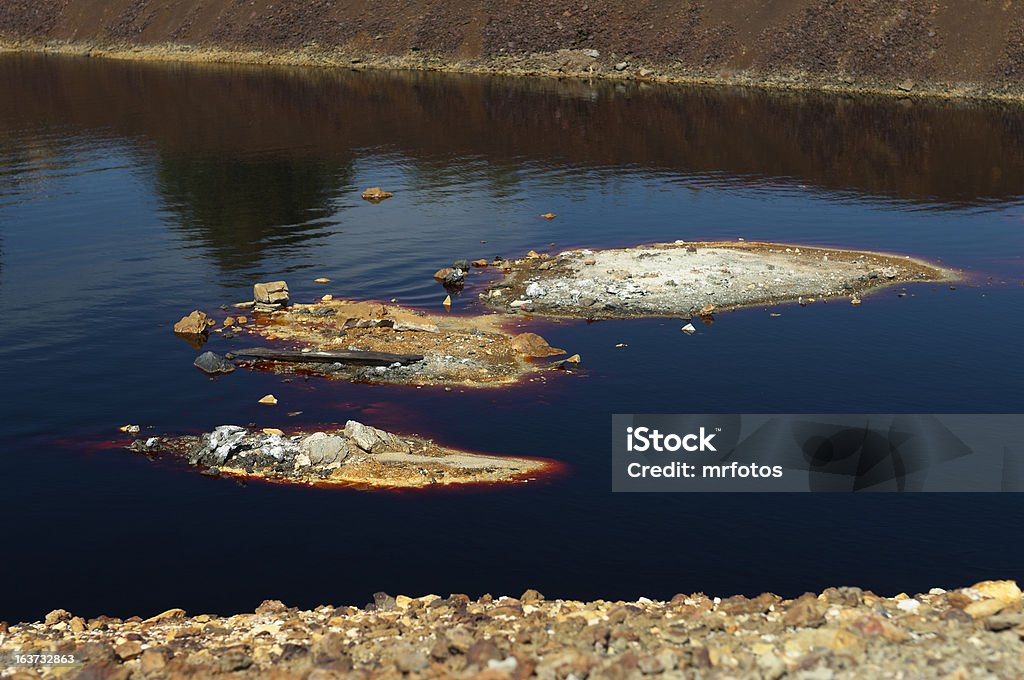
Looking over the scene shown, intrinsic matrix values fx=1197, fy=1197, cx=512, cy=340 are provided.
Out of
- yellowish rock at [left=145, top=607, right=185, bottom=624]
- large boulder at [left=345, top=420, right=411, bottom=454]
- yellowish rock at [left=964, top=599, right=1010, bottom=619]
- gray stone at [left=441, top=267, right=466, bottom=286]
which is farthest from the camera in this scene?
gray stone at [left=441, top=267, right=466, bottom=286]

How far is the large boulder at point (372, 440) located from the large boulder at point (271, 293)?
15489mm

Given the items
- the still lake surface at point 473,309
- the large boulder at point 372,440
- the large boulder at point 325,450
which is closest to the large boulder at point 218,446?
the still lake surface at point 473,309

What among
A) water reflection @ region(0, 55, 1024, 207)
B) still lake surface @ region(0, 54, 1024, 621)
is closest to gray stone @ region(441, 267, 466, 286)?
still lake surface @ region(0, 54, 1024, 621)

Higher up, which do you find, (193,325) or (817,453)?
(193,325)

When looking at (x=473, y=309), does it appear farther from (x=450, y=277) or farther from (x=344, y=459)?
(x=344, y=459)

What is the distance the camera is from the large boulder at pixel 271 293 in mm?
52438

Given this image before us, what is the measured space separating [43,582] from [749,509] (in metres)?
19.4

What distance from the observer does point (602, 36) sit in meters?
133

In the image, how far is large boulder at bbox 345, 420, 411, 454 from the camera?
37656mm

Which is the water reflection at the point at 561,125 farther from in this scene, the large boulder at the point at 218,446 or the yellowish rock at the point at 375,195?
the large boulder at the point at 218,446

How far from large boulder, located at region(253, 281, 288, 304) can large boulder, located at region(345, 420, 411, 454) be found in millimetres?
15489

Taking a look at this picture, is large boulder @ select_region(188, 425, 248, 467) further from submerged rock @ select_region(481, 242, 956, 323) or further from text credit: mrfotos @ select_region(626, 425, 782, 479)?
submerged rock @ select_region(481, 242, 956, 323)

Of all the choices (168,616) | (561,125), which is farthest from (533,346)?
(561,125)

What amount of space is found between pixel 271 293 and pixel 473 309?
891 centimetres
